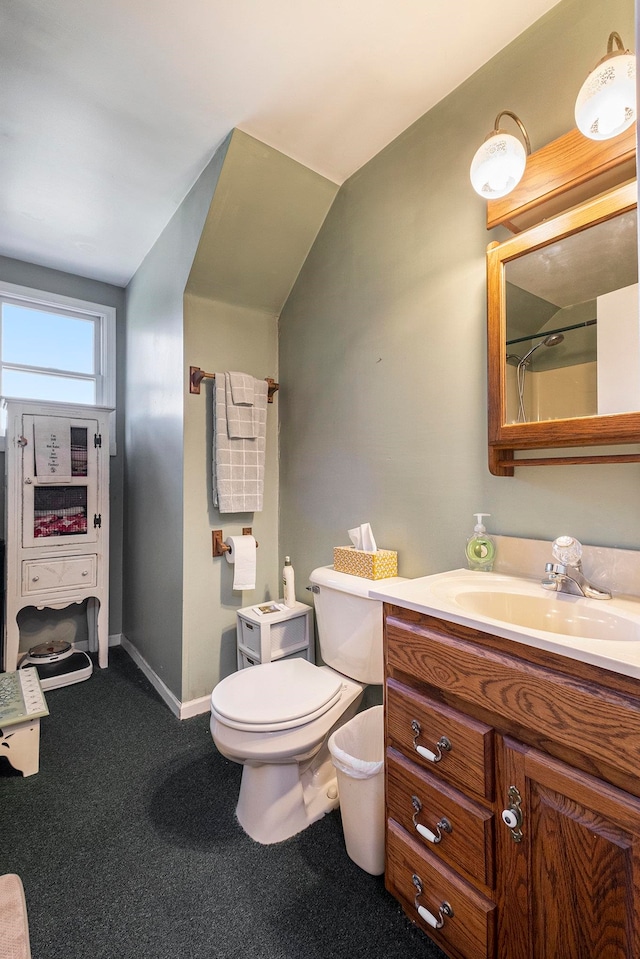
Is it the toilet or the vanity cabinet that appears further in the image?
the toilet

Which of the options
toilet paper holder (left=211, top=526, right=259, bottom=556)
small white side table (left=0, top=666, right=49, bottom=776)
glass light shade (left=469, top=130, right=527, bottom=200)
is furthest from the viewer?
toilet paper holder (left=211, top=526, right=259, bottom=556)

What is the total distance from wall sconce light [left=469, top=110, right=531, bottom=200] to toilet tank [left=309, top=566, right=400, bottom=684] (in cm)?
127

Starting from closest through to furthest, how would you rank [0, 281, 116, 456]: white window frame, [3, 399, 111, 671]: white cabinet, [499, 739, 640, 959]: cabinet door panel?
[499, 739, 640, 959]: cabinet door panel → [3, 399, 111, 671]: white cabinet → [0, 281, 116, 456]: white window frame

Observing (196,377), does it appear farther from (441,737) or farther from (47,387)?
(441,737)

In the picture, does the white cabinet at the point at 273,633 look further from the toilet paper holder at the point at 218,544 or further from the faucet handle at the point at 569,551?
the faucet handle at the point at 569,551

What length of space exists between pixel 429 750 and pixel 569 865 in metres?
0.32

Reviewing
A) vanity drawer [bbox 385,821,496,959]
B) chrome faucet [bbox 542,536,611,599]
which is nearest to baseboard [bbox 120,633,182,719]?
vanity drawer [bbox 385,821,496,959]

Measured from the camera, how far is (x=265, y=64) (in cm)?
150

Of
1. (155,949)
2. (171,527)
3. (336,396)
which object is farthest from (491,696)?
(171,527)

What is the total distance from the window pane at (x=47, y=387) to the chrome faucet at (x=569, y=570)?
2982 millimetres

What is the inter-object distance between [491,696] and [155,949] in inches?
41.2

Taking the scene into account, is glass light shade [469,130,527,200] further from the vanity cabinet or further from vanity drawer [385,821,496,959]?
vanity drawer [385,821,496,959]

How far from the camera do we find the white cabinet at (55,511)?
2520mm

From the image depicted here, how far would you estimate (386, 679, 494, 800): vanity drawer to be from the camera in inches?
36.4
